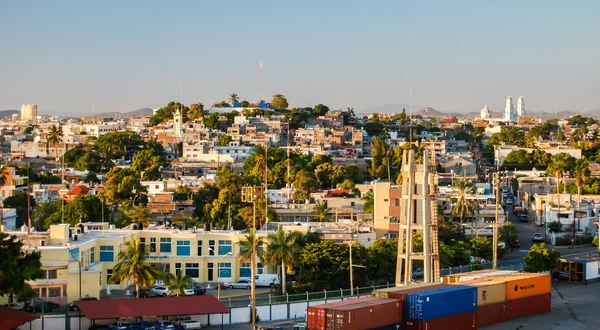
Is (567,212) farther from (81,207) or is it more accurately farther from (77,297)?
(77,297)

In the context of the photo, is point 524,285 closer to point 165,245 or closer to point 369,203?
point 165,245

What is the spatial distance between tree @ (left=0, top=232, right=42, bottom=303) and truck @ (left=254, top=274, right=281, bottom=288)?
15.1 meters

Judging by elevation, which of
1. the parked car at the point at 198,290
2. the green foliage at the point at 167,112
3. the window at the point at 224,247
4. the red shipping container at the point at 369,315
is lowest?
the parked car at the point at 198,290

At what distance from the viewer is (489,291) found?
39.8m

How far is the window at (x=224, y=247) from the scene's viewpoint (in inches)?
2032

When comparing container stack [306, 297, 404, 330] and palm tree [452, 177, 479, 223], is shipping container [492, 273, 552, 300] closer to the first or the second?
container stack [306, 297, 404, 330]

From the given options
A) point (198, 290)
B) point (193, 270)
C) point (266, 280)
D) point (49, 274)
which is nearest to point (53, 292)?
point (49, 274)

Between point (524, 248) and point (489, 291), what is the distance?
1163 inches

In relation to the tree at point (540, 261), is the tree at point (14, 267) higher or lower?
higher

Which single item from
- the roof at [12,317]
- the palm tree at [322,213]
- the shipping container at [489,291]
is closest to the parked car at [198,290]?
the roof at [12,317]

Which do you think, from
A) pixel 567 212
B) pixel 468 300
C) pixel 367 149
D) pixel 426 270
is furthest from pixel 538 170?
pixel 468 300

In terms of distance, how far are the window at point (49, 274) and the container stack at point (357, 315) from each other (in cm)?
1424

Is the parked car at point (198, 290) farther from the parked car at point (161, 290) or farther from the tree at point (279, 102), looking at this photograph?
the tree at point (279, 102)

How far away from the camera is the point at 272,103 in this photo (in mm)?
171750
